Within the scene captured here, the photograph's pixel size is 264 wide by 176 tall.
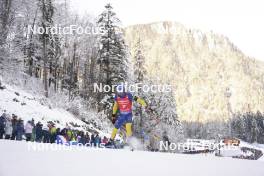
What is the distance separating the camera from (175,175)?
5.92 m

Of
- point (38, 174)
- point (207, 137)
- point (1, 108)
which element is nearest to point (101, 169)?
point (38, 174)

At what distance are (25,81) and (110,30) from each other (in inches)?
379

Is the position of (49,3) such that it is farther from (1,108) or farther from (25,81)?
(1,108)

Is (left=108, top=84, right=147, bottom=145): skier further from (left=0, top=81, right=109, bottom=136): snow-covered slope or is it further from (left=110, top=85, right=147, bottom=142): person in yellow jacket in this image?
(left=0, top=81, right=109, bottom=136): snow-covered slope

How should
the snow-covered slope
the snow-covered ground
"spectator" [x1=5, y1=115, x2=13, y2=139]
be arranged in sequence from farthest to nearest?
1. the snow-covered slope
2. "spectator" [x1=5, y1=115, x2=13, y2=139]
3. the snow-covered ground

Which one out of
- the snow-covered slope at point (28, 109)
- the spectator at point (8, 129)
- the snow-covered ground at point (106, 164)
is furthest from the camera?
the snow-covered slope at point (28, 109)

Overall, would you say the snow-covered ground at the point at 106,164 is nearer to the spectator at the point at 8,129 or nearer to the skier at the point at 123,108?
the skier at the point at 123,108

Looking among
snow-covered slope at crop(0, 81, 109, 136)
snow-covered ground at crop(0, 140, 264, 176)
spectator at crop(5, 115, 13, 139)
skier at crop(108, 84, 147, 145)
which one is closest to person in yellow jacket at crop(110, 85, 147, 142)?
skier at crop(108, 84, 147, 145)

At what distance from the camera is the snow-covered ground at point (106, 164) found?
18.2 feet

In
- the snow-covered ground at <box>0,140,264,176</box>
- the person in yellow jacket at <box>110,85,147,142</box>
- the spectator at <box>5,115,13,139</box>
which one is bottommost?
the snow-covered ground at <box>0,140,264,176</box>

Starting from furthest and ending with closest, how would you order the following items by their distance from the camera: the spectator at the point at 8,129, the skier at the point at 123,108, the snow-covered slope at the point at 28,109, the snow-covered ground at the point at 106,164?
the snow-covered slope at the point at 28,109 → the spectator at the point at 8,129 → the skier at the point at 123,108 → the snow-covered ground at the point at 106,164

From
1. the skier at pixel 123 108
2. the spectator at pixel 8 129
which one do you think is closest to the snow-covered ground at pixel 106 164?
the skier at pixel 123 108

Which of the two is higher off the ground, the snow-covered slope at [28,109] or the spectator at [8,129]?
the snow-covered slope at [28,109]

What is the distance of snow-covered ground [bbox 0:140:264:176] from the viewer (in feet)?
18.2
